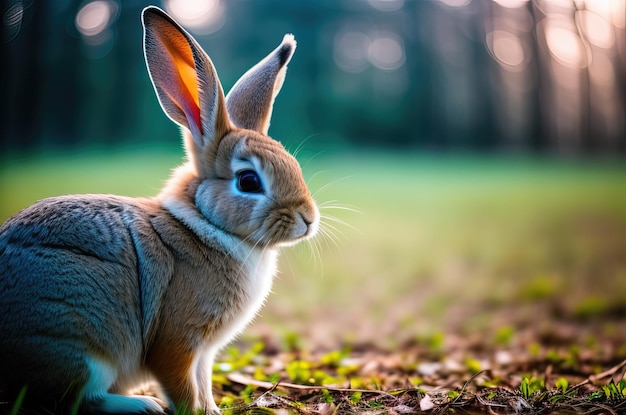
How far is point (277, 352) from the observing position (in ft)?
11.2

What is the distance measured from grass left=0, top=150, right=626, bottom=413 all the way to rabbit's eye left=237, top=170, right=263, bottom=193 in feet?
1.46

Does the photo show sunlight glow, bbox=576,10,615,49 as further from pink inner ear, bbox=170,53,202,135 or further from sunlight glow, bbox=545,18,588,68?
pink inner ear, bbox=170,53,202,135

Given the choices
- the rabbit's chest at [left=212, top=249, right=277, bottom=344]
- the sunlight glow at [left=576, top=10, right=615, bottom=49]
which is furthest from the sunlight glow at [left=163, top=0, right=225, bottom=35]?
the sunlight glow at [left=576, top=10, right=615, bottom=49]

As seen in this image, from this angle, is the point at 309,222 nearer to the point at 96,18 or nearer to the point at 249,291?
the point at 249,291

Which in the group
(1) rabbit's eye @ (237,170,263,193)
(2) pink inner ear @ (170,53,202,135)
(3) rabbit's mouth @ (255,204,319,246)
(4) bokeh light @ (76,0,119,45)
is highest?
(4) bokeh light @ (76,0,119,45)

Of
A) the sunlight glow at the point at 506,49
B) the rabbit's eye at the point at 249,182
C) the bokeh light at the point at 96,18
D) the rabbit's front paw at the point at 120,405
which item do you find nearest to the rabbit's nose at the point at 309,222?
the rabbit's eye at the point at 249,182

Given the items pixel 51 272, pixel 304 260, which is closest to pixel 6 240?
pixel 51 272

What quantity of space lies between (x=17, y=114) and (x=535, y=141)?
4.27 metres

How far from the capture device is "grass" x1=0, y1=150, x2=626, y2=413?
2832 millimetres

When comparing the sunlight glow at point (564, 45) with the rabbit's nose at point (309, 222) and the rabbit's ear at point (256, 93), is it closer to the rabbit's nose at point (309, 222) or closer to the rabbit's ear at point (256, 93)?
the rabbit's ear at point (256, 93)

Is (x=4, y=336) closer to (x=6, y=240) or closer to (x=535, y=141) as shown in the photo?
(x=6, y=240)

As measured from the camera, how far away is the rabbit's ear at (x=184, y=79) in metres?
2.18

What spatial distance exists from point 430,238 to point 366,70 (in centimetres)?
177

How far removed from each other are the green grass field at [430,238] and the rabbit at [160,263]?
1.00 m
